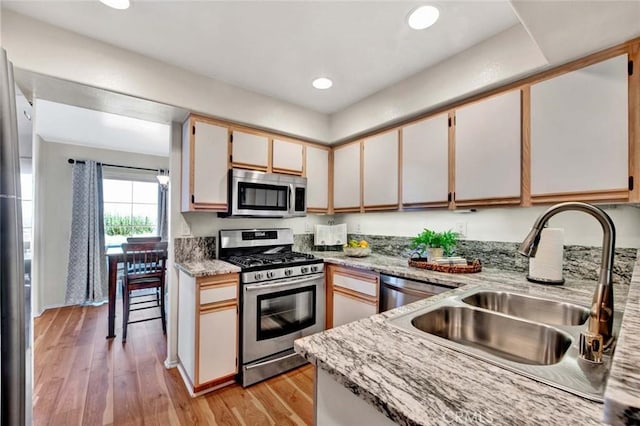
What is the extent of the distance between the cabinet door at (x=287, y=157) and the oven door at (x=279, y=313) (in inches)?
43.8

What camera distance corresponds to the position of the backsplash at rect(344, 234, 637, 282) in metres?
1.56

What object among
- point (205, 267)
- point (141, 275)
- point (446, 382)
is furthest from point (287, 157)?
point (446, 382)

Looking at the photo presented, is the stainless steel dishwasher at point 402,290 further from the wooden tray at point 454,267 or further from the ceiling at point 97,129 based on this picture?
the ceiling at point 97,129

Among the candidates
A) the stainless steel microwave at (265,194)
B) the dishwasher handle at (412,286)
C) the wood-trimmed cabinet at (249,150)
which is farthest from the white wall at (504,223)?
the wood-trimmed cabinet at (249,150)

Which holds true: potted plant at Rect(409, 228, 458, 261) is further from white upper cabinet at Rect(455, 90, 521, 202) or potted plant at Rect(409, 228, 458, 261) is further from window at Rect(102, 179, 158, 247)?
window at Rect(102, 179, 158, 247)

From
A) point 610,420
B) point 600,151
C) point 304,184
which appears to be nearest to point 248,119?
point 304,184

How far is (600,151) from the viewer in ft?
4.75

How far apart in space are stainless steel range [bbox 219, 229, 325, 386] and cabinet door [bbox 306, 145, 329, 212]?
2.30 feet

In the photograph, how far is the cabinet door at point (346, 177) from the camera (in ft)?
9.40

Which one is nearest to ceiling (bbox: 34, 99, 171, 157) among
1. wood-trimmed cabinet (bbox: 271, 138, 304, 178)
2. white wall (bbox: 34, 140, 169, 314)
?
white wall (bbox: 34, 140, 169, 314)

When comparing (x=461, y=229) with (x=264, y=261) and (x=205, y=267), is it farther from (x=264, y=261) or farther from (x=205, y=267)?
(x=205, y=267)

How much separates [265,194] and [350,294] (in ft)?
3.93

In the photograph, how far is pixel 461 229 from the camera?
7.52 feet

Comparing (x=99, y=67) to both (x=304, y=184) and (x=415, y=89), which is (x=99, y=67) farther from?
(x=415, y=89)
